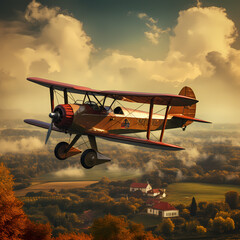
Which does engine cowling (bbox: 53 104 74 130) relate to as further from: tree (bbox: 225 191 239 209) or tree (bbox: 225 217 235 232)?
tree (bbox: 225 191 239 209)

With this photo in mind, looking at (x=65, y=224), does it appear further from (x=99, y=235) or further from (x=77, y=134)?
(x=77, y=134)

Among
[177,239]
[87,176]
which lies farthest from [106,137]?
[87,176]

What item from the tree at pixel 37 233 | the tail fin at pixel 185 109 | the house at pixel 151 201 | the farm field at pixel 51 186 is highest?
the tail fin at pixel 185 109

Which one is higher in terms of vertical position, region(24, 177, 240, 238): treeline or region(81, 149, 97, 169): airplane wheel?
region(81, 149, 97, 169): airplane wheel

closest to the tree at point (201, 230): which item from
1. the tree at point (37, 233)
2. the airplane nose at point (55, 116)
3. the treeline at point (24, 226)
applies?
the treeline at point (24, 226)

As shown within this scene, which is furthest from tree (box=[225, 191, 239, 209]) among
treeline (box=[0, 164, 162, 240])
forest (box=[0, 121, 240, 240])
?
treeline (box=[0, 164, 162, 240])

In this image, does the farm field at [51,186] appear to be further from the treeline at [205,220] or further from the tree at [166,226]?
the treeline at [205,220]
